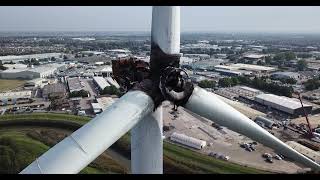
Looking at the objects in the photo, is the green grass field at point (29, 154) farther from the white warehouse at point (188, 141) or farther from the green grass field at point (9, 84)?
the green grass field at point (9, 84)

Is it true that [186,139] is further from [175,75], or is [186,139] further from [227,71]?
[227,71]

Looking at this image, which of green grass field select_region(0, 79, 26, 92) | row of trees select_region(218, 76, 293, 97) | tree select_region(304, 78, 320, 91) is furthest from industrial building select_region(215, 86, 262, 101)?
green grass field select_region(0, 79, 26, 92)

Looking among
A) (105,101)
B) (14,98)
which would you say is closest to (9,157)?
(105,101)

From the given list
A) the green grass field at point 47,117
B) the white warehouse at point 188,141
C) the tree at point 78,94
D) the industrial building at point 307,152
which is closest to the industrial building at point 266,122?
the industrial building at point 307,152
